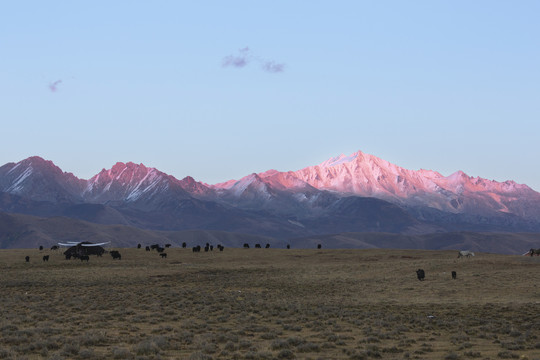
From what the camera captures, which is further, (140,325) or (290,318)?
(290,318)

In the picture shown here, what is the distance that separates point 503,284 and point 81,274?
43.2m

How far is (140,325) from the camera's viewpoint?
36062mm

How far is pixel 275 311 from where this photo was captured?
42312 mm

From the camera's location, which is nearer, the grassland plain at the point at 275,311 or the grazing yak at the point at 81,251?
the grassland plain at the point at 275,311

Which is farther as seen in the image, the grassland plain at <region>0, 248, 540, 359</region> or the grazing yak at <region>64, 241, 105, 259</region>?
the grazing yak at <region>64, 241, 105, 259</region>

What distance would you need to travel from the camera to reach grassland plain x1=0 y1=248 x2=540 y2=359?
27.5 meters

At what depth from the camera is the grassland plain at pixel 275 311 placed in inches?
1082

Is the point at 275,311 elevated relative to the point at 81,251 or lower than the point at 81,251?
lower

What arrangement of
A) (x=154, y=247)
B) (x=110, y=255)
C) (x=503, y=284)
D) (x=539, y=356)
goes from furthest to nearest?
1. (x=154, y=247)
2. (x=110, y=255)
3. (x=503, y=284)
4. (x=539, y=356)

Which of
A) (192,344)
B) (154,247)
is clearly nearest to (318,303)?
(192,344)

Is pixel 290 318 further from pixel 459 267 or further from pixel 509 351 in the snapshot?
pixel 459 267

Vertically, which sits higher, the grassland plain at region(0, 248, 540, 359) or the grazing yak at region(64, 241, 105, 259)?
the grazing yak at region(64, 241, 105, 259)

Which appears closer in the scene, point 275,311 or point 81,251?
point 275,311

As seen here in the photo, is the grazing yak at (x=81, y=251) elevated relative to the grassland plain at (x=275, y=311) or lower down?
elevated
